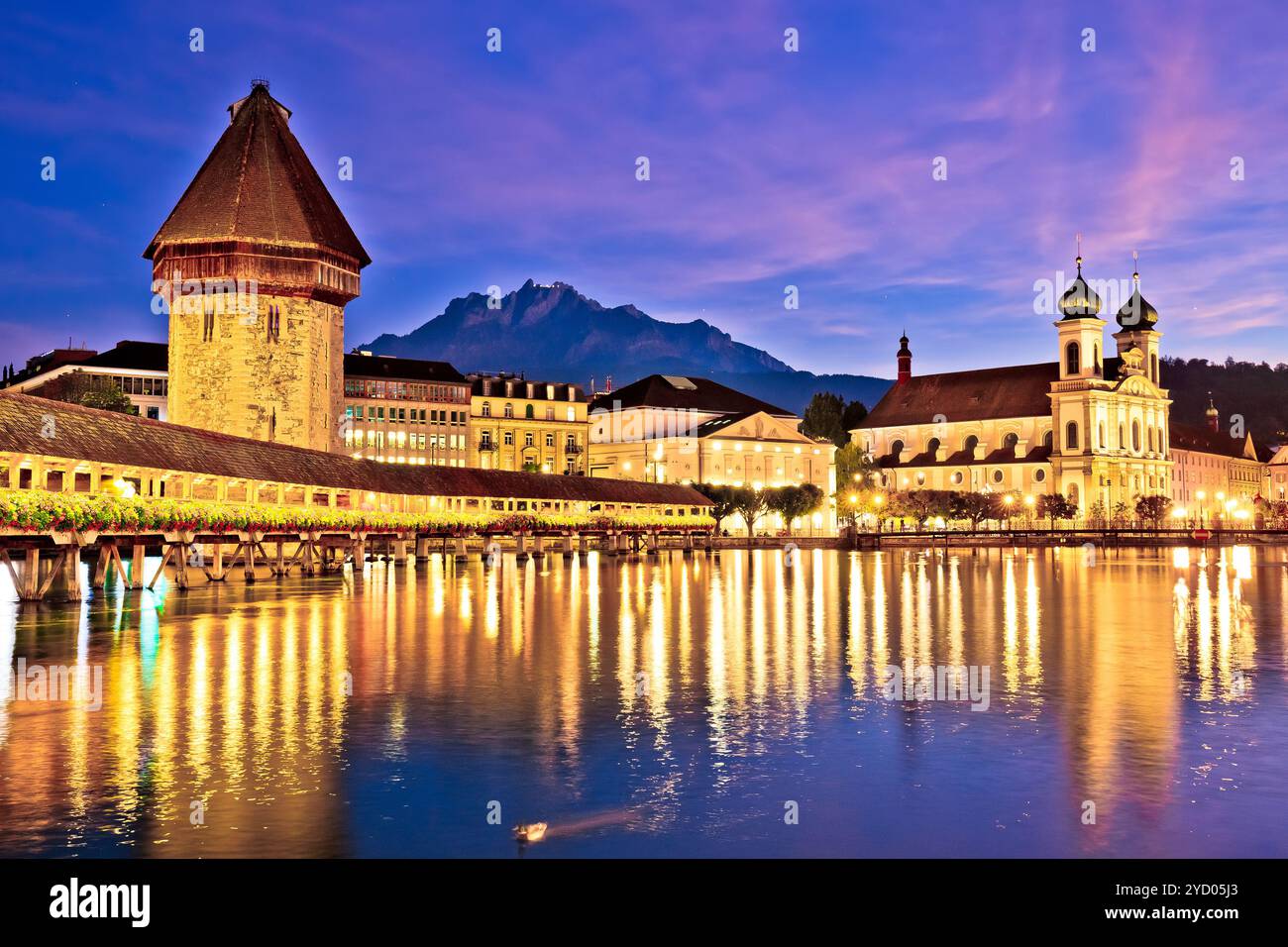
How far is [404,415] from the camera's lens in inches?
5049

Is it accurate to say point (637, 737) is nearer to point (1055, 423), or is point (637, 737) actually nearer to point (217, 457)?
point (217, 457)

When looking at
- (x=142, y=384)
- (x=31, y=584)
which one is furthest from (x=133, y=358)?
(x=31, y=584)

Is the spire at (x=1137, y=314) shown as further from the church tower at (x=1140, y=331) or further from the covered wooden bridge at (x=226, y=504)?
the covered wooden bridge at (x=226, y=504)

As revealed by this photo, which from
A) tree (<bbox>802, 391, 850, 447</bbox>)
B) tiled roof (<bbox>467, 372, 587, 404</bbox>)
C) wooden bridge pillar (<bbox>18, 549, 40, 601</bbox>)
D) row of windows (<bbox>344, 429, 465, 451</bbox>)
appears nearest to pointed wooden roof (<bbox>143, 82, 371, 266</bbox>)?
wooden bridge pillar (<bbox>18, 549, 40, 601</bbox>)

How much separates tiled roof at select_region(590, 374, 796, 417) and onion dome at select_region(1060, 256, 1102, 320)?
116 ft

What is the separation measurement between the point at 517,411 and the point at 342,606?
109m

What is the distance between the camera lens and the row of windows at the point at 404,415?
125m

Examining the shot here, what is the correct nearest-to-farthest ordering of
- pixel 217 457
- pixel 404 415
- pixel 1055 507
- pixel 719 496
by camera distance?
pixel 217 457, pixel 719 496, pixel 404 415, pixel 1055 507

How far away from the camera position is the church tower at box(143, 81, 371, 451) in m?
67.3

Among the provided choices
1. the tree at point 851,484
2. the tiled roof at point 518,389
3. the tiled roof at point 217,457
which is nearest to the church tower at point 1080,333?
the tree at point 851,484

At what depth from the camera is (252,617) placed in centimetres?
2830

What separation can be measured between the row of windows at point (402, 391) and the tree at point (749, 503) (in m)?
29.9

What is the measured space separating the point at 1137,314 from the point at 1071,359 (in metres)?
17.4
